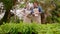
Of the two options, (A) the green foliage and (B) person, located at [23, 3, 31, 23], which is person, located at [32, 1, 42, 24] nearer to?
(B) person, located at [23, 3, 31, 23]

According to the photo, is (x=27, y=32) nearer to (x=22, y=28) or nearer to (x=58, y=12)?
(x=22, y=28)

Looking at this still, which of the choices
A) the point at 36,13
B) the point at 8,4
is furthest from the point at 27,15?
the point at 8,4

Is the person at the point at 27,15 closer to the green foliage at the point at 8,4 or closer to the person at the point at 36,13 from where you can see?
the person at the point at 36,13

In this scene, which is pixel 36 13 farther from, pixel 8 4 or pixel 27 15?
pixel 8 4

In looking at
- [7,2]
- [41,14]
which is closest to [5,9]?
[7,2]

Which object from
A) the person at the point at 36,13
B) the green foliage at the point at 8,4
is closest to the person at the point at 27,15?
the person at the point at 36,13

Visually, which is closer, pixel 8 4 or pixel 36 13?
pixel 36 13

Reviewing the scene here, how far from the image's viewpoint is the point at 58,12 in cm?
322

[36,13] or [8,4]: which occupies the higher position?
[8,4]

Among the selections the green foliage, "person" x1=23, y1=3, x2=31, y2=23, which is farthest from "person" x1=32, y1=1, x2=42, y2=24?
the green foliage

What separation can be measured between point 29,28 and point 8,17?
2.16 ft

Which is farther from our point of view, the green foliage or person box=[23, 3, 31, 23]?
the green foliage

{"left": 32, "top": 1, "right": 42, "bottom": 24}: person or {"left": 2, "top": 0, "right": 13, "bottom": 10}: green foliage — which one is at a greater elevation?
{"left": 2, "top": 0, "right": 13, "bottom": 10}: green foliage

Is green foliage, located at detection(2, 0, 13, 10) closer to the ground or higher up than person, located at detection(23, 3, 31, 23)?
higher up
